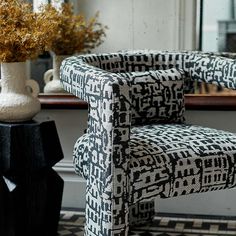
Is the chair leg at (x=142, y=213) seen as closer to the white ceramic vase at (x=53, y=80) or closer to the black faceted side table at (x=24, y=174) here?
the black faceted side table at (x=24, y=174)

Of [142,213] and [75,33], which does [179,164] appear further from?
[75,33]

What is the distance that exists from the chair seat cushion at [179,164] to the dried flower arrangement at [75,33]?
0.67m

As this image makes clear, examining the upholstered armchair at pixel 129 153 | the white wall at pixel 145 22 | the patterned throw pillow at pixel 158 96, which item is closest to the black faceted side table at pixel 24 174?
the upholstered armchair at pixel 129 153

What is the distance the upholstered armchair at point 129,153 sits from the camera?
1536mm

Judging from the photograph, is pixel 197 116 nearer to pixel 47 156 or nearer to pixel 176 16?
pixel 176 16

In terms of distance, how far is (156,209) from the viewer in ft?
7.81

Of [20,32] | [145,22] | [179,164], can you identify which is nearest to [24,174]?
[20,32]

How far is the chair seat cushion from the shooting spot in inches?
61.7

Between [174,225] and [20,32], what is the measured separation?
902 millimetres

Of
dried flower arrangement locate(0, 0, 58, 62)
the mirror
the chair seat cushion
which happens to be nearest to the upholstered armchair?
the chair seat cushion

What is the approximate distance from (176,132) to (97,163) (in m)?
0.30

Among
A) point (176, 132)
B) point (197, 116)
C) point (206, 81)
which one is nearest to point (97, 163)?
point (176, 132)

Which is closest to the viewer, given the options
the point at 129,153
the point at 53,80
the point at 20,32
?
the point at 129,153

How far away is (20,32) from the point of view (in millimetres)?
1895
